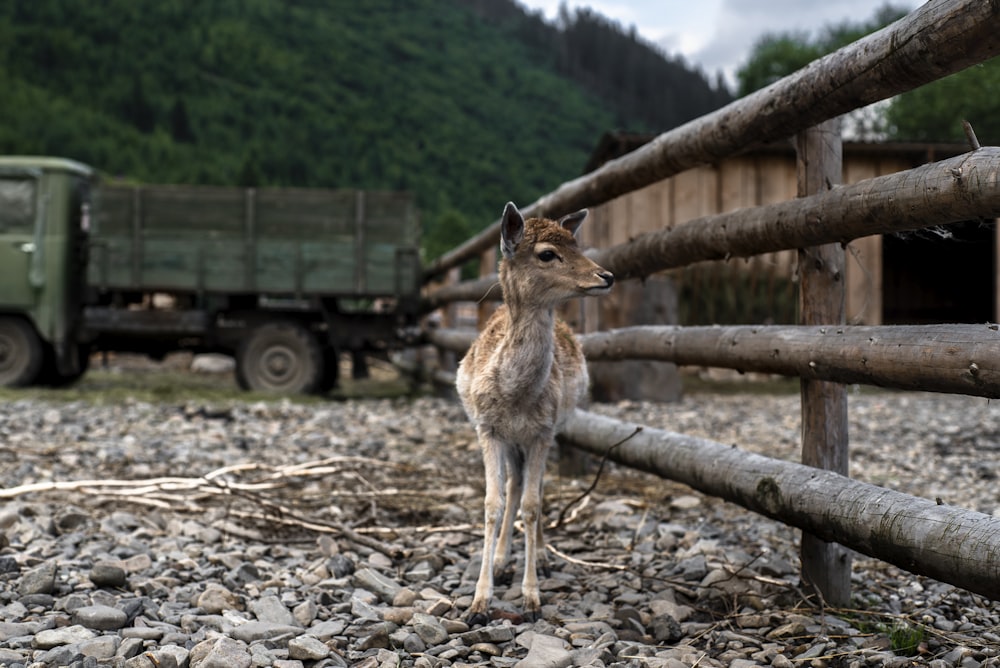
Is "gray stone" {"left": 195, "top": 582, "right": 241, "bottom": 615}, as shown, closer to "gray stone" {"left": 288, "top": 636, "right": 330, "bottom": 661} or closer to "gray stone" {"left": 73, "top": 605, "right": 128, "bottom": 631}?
"gray stone" {"left": 73, "top": 605, "right": 128, "bottom": 631}

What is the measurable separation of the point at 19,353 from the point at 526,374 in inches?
431

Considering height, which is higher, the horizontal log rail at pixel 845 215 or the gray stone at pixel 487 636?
the horizontal log rail at pixel 845 215

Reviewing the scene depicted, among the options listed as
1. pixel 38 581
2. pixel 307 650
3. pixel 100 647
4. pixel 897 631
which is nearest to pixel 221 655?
pixel 307 650

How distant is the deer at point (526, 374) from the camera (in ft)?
12.5

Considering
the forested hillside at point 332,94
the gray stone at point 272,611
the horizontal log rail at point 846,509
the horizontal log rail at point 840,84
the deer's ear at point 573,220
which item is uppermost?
the forested hillside at point 332,94

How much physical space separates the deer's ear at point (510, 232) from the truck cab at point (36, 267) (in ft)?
33.8

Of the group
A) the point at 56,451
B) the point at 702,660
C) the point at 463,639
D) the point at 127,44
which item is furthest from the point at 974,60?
the point at 127,44

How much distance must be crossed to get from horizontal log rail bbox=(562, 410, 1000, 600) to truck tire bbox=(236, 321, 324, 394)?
8182 mm

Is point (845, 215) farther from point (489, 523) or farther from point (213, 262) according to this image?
point (213, 262)

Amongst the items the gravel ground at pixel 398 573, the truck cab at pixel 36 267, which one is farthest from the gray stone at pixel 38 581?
the truck cab at pixel 36 267

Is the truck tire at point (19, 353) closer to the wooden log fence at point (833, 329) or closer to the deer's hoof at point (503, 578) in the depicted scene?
the wooden log fence at point (833, 329)

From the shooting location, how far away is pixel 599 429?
555 centimetres

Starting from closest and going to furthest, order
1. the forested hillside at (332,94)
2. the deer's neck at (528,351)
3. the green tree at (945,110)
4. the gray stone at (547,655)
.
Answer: the gray stone at (547,655) < the deer's neck at (528,351) < the green tree at (945,110) < the forested hillside at (332,94)

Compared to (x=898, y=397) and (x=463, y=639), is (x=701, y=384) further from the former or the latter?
(x=463, y=639)
